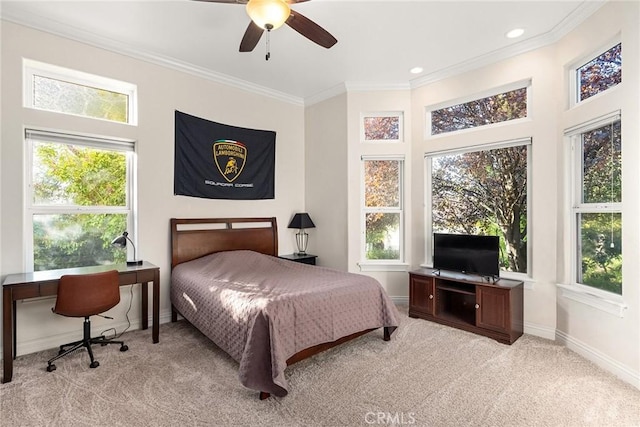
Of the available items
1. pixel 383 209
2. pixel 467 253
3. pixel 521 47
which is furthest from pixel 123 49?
pixel 467 253

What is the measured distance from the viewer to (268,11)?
1.94 m

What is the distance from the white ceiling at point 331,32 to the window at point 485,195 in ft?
3.53

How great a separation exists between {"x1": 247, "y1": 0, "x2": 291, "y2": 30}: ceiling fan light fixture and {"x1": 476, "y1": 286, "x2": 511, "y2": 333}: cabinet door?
3.01m

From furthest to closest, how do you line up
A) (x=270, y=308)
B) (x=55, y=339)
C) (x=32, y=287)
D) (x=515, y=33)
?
1. (x=515, y=33)
2. (x=55, y=339)
3. (x=32, y=287)
4. (x=270, y=308)

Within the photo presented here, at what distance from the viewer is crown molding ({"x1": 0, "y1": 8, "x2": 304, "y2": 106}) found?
282 centimetres

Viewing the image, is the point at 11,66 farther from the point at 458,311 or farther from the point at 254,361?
the point at 458,311

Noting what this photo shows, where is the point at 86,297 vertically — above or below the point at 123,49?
below

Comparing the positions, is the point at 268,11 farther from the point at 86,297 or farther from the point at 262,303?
the point at 86,297

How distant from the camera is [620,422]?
1.88 metres

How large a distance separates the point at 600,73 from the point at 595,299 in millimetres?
1933

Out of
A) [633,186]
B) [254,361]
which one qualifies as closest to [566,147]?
[633,186]

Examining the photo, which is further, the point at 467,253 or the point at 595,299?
the point at 467,253

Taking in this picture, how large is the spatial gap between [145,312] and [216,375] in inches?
56.4

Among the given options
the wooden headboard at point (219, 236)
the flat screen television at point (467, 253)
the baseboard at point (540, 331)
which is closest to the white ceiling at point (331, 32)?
the wooden headboard at point (219, 236)
